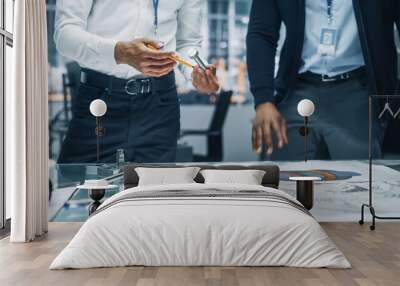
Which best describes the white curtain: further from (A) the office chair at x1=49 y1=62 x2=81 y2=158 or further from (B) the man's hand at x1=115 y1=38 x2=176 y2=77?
(B) the man's hand at x1=115 y1=38 x2=176 y2=77

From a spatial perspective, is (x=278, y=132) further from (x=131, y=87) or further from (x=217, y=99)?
(x=131, y=87)

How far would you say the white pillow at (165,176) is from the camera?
23.1 feet

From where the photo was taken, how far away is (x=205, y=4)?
7.85 meters

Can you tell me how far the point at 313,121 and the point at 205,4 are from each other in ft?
6.88

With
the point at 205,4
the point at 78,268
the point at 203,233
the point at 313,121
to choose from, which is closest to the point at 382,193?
the point at 313,121

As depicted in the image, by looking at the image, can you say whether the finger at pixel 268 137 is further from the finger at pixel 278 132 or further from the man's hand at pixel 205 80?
the man's hand at pixel 205 80

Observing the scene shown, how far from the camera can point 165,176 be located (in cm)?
707

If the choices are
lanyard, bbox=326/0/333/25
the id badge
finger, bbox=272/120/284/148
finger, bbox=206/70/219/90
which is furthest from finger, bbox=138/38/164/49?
lanyard, bbox=326/0/333/25

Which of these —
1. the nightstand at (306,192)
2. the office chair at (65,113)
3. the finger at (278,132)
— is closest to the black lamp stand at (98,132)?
the office chair at (65,113)

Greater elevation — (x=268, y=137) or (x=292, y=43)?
(x=292, y=43)

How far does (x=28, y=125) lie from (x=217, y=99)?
261 centimetres

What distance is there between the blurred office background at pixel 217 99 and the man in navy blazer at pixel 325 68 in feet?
0.52

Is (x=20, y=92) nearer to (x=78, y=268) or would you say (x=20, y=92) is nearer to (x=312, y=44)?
(x=78, y=268)

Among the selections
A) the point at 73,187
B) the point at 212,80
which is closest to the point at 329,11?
the point at 212,80
